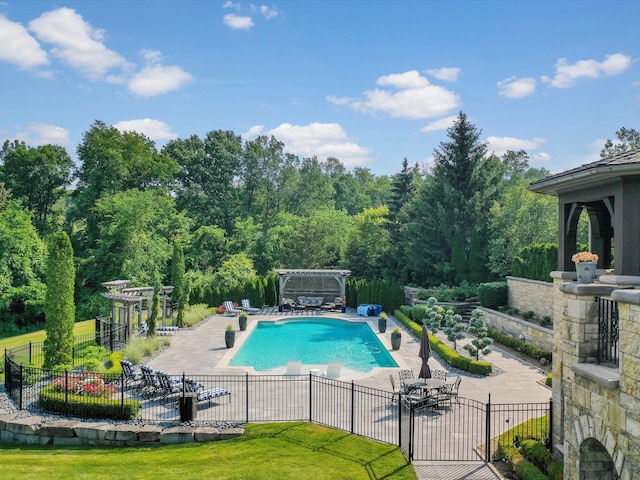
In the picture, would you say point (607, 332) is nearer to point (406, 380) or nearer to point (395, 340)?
point (406, 380)

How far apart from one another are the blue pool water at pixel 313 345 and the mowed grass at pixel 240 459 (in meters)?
7.20

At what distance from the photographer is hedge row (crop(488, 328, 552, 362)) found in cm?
1714

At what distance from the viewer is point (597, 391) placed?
6.16 m

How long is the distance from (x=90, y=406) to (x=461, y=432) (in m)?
8.66

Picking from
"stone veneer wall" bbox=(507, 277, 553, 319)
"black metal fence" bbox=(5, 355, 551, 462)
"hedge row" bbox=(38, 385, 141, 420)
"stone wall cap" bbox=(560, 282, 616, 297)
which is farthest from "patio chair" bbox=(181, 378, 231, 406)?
"stone veneer wall" bbox=(507, 277, 553, 319)

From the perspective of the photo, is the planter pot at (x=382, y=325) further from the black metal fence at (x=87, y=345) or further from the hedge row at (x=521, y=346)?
the black metal fence at (x=87, y=345)

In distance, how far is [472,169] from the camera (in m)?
34.4

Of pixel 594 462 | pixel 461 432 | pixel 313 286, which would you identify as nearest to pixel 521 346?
pixel 461 432

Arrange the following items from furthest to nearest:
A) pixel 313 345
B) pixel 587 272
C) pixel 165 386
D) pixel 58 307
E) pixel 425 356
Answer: pixel 313 345
pixel 58 307
pixel 425 356
pixel 165 386
pixel 587 272

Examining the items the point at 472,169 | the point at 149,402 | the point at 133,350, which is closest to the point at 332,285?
the point at 472,169

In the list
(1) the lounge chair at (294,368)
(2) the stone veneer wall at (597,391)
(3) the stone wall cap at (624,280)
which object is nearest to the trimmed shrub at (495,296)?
(1) the lounge chair at (294,368)

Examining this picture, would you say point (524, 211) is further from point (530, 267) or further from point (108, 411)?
point (108, 411)

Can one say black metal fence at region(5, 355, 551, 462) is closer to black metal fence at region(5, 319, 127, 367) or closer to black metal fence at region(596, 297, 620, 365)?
black metal fence at region(5, 319, 127, 367)

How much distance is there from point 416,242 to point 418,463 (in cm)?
2638
